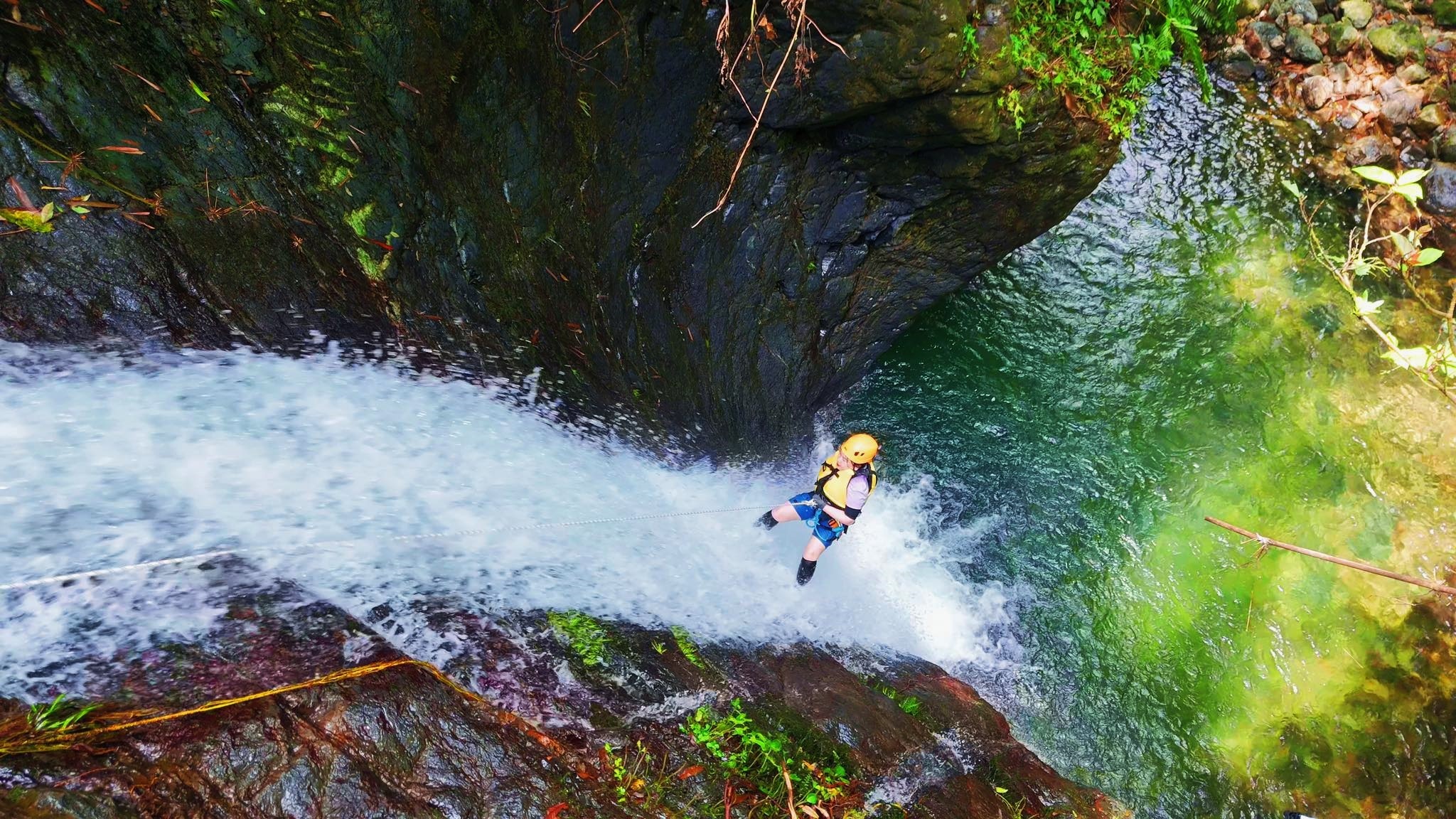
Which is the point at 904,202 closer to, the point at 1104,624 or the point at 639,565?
the point at 639,565

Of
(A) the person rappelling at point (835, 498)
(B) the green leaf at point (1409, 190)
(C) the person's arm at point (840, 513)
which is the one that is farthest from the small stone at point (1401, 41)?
(C) the person's arm at point (840, 513)

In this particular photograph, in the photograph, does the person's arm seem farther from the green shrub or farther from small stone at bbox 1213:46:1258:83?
small stone at bbox 1213:46:1258:83

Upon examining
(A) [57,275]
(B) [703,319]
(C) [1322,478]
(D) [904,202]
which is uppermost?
(A) [57,275]

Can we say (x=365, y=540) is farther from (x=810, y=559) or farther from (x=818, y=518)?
(x=810, y=559)

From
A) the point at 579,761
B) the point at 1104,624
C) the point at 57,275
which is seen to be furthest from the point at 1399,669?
the point at 57,275

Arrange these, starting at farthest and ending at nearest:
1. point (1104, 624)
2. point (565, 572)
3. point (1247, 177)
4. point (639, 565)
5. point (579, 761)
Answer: point (1247, 177)
point (1104, 624)
point (639, 565)
point (565, 572)
point (579, 761)

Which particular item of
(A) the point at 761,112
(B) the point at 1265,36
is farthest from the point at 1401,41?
(A) the point at 761,112
